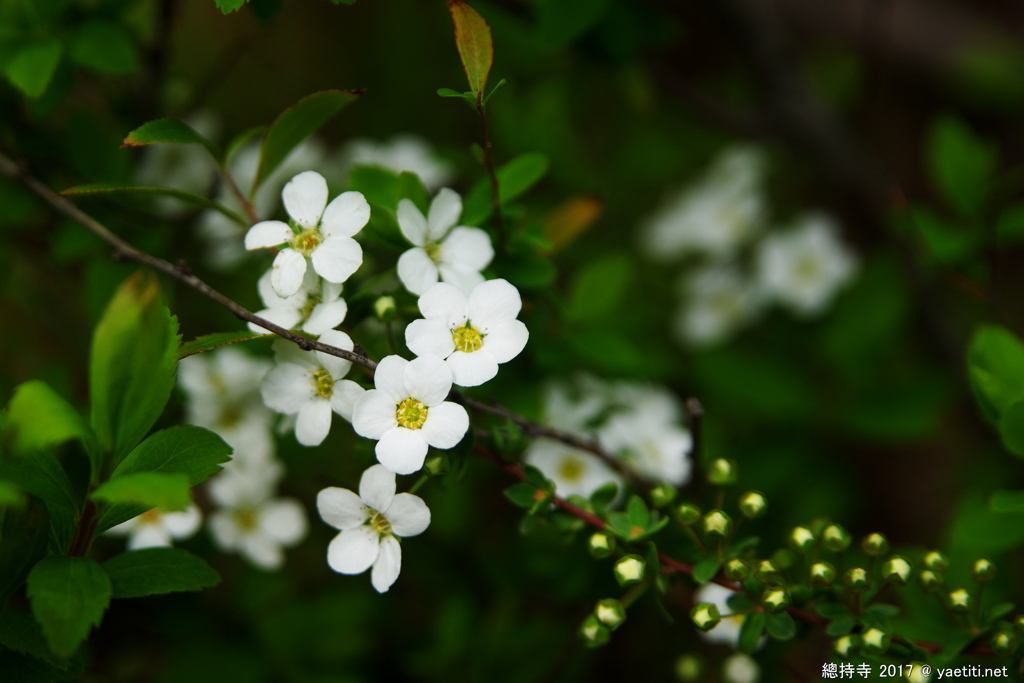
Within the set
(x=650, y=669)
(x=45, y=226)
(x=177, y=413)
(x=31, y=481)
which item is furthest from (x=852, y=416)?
(x=45, y=226)

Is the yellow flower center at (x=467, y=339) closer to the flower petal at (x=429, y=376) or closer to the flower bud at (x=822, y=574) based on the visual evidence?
the flower petal at (x=429, y=376)

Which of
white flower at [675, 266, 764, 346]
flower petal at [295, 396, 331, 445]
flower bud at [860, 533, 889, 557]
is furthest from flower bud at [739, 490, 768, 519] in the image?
white flower at [675, 266, 764, 346]

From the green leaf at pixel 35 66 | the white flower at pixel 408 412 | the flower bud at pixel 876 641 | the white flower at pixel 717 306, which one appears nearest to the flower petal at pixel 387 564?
the white flower at pixel 408 412

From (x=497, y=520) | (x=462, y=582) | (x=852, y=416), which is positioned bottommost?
(x=497, y=520)

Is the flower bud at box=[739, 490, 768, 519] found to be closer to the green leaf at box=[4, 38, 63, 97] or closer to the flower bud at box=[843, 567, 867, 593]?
the flower bud at box=[843, 567, 867, 593]

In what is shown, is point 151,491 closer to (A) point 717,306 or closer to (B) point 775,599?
(B) point 775,599

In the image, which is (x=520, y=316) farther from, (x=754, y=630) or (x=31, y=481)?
(x=31, y=481)

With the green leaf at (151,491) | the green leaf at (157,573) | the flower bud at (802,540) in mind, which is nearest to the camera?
the green leaf at (151,491)
